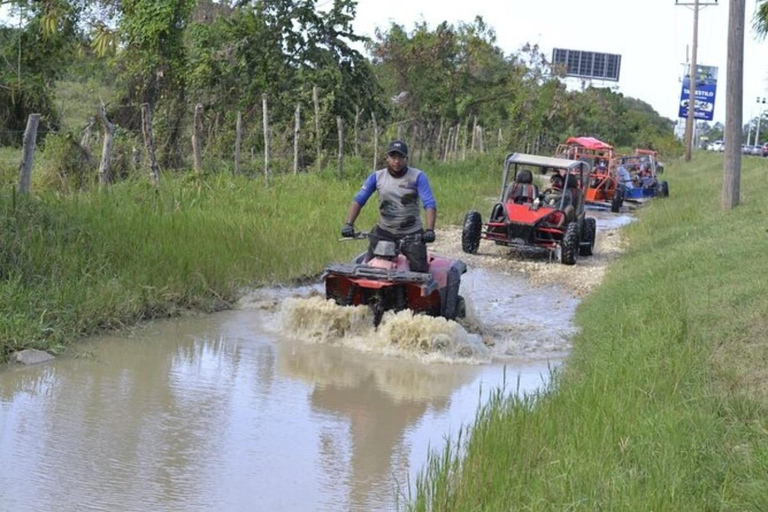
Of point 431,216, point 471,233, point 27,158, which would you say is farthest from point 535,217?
point 27,158

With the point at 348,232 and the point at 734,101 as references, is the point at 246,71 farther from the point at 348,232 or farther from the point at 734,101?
the point at 348,232

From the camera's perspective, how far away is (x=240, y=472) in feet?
20.7

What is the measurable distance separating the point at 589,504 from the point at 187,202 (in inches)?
424

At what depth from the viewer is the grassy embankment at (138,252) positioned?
9.52 metres

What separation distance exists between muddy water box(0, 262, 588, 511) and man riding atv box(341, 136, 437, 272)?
2.58 ft

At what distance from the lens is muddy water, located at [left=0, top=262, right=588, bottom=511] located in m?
6.03

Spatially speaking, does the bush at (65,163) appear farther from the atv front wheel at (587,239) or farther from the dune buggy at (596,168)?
the dune buggy at (596,168)

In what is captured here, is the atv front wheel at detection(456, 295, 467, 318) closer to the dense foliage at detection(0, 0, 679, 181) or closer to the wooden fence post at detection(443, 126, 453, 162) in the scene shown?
the dense foliage at detection(0, 0, 679, 181)

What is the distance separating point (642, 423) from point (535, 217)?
11.2 m

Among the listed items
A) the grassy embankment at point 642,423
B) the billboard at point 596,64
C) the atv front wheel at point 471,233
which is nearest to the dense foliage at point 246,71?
the grassy embankment at point 642,423

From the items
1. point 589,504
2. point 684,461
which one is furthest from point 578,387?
point 589,504

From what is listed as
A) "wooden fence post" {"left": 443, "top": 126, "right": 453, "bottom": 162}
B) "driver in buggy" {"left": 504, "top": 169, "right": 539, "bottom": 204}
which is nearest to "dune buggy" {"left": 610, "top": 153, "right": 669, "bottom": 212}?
"wooden fence post" {"left": 443, "top": 126, "right": 453, "bottom": 162}

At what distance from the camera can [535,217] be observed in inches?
675

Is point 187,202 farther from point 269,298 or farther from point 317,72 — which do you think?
point 317,72
